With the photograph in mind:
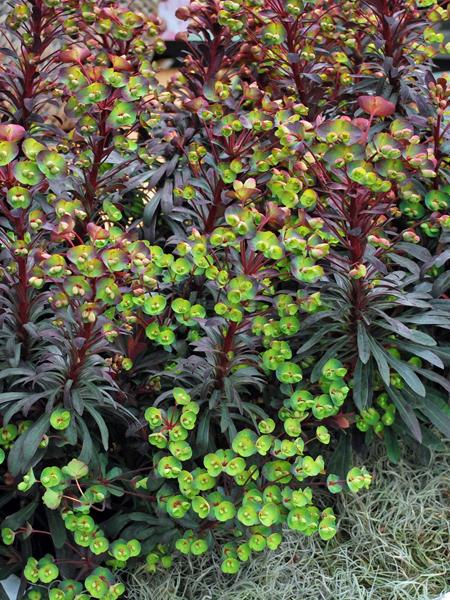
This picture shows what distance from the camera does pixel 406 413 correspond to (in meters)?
1.65

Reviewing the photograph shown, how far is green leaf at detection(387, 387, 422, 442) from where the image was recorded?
5.33 ft

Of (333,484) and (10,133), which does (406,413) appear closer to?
(333,484)

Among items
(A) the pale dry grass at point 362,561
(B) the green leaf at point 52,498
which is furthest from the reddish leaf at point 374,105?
(B) the green leaf at point 52,498

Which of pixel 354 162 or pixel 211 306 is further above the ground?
pixel 354 162

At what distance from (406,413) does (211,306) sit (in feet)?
1.46

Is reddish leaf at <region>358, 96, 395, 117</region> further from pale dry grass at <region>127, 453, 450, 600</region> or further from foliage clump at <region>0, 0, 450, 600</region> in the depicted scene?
pale dry grass at <region>127, 453, 450, 600</region>

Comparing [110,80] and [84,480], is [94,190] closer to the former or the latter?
[110,80]

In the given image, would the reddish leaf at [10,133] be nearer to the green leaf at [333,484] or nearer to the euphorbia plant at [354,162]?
the euphorbia plant at [354,162]

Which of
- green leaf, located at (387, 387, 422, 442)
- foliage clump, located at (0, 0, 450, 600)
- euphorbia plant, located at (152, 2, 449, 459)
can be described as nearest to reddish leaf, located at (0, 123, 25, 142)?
foliage clump, located at (0, 0, 450, 600)

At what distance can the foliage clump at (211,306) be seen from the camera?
147 cm

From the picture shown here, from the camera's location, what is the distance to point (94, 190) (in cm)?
174

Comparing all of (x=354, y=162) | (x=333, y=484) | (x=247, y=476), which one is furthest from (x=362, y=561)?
(x=354, y=162)

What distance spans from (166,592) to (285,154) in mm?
866

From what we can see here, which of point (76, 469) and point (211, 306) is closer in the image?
point (76, 469)
